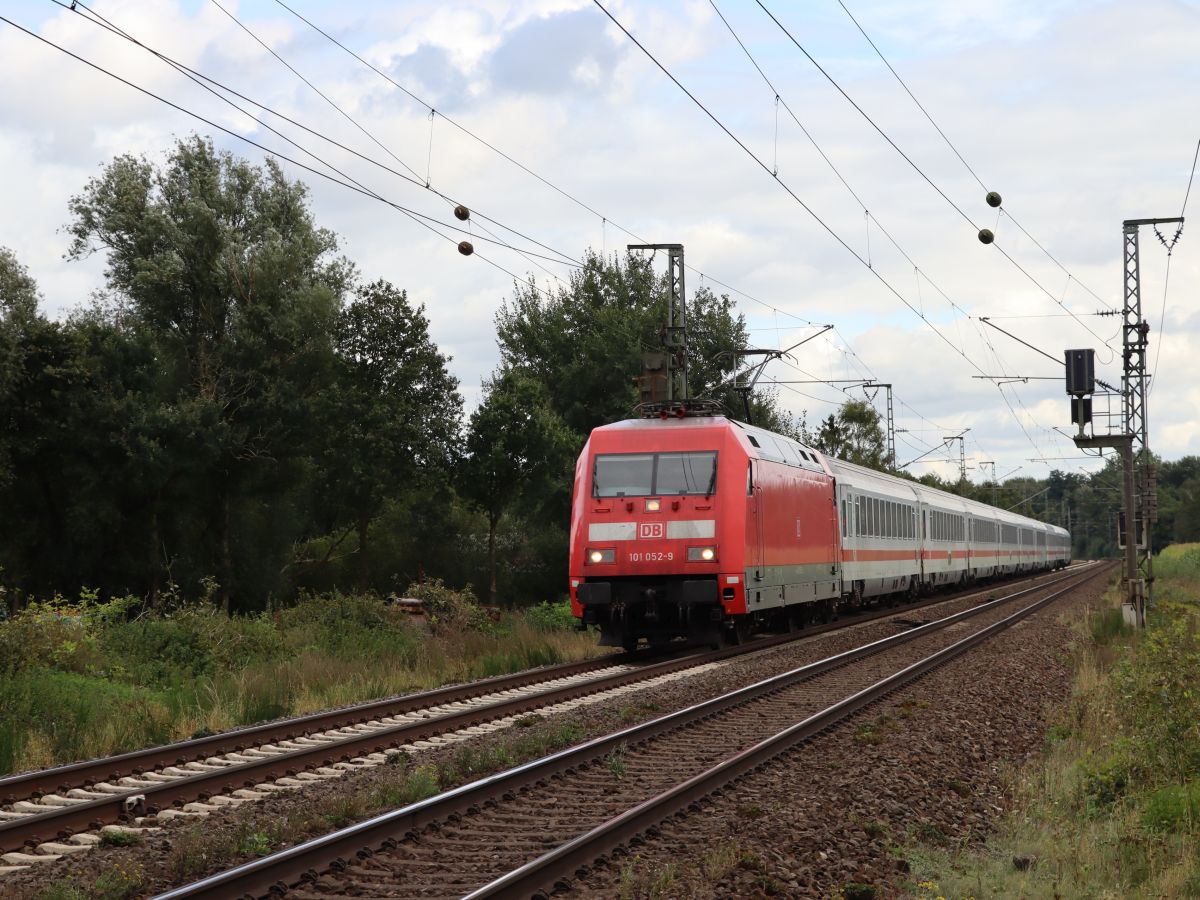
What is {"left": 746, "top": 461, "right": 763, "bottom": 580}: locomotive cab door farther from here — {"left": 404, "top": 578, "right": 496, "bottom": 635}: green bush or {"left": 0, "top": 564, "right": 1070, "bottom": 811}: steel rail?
{"left": 404, "top": 578, "right": 496, "bottom": 635}: green bush

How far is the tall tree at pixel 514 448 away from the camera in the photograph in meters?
45.3

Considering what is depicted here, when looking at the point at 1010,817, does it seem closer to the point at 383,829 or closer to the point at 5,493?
the point at 383,829

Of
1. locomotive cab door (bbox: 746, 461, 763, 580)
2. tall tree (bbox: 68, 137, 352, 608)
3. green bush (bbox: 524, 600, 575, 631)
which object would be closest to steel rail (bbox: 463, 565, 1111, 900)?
locomotive cab door (bbox: 746, 461, 763, 580)

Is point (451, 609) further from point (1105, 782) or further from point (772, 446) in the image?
point (1105, 782)

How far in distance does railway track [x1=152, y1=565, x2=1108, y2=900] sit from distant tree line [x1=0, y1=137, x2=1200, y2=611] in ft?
77.7

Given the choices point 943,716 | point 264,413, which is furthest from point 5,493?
point 943,716

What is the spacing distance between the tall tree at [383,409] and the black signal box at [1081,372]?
24.4 meters

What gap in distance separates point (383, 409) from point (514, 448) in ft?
15.9

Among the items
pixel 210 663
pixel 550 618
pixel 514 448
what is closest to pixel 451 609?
pixel 550 618

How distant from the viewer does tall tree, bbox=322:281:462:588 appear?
43.3 meters

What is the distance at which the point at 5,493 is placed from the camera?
125 ft

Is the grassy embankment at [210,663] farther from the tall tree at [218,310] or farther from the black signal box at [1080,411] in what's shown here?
the tall tree at [218,310]

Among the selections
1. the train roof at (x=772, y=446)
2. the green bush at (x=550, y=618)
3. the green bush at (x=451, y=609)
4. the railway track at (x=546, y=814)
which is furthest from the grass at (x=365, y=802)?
the green bush at (x=550, y=618)

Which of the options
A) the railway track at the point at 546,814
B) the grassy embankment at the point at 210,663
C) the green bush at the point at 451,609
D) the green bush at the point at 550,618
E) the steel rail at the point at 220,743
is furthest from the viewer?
the green bush at the point at 550,618
